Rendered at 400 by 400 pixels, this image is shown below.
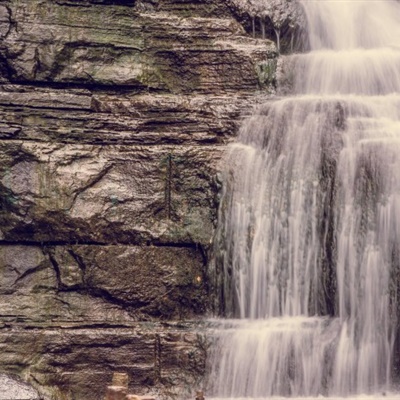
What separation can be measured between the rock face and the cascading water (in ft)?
1.10

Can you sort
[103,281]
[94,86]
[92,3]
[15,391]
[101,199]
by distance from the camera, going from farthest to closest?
1. [92,3]
2. [94,86]
3. [101,199]
4. [103,281]
5. [15,391]

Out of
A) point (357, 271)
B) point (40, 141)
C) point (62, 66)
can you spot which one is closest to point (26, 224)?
point (40, 141)

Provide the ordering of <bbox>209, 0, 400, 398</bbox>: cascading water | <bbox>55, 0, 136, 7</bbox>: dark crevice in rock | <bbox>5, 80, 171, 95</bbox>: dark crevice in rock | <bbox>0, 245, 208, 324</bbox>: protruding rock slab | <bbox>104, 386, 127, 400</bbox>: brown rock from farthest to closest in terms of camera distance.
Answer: <bbox>55, 0, 136, 7</bbox>: dark crevice in rock, <bbox>5, 80, 171, 95</bbox>: dark crevice in rock, <bbox>0, 245, 208, 324</bbox>: protruding rock slab, <bbox>209, 0, 400, 398</bbox>: cascading water, <bbox>104, 386, 127, 400</bbox>: brown rock

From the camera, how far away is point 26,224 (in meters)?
9.75

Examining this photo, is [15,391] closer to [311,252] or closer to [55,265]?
[55,265]

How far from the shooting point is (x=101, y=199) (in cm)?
982

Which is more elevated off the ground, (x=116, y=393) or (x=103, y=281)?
(x=103, y=281)

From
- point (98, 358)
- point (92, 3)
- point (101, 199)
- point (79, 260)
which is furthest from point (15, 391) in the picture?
point (92, 3)

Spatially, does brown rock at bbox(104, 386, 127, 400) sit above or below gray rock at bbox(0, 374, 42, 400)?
above

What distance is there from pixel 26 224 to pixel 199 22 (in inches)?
113

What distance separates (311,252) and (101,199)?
2074 millimetres

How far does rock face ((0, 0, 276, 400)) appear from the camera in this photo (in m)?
9.41

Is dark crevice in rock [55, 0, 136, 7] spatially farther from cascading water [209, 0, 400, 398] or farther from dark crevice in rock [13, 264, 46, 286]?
dark crevice in rock [13, 264, 46, 286]

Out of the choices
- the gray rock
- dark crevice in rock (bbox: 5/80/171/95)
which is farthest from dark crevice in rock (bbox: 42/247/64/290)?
dark crevice in rock (bbox: 5/80/171/95)
